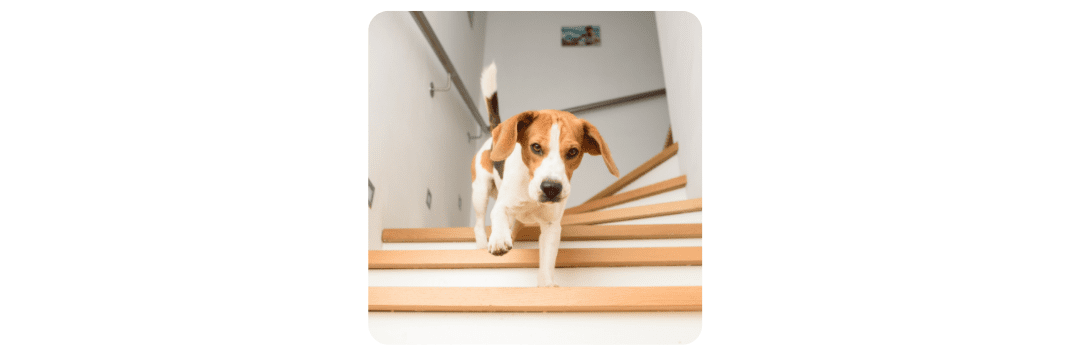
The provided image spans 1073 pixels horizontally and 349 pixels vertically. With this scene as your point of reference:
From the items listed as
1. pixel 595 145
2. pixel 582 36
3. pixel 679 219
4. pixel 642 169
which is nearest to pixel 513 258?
pixel 595 145

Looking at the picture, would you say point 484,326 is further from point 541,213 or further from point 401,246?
point 401,246

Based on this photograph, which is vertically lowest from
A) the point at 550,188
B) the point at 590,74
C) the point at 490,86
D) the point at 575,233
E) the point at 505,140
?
the point at 575,233

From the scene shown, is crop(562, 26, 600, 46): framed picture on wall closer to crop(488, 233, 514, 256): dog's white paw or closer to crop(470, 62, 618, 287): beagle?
crop(470, 62, 618, 287): beagle

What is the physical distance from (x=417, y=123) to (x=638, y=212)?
0.74m

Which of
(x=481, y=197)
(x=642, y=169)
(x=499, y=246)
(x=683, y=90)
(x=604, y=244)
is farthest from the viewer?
(x=642, y=169)

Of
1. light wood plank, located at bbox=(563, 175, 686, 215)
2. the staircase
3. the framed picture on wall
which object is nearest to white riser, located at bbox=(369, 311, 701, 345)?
the staircase

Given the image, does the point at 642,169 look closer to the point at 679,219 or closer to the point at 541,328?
the point at 679,219

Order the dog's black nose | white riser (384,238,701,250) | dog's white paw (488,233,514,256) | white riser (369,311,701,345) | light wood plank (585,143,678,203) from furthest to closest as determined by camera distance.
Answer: light wood plank (585,143,678,203)
white riser (384,238,701,250)
dog's white paw (488,233,514,256)
the dog's black nose
white riser (369,311,701,345)

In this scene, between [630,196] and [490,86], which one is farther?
[630,196]

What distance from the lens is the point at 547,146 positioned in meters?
1.00

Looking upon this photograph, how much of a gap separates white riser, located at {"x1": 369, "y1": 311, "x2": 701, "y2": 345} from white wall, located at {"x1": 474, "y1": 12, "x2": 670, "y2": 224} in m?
0.57

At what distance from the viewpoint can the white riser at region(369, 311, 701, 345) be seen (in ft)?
2.31
